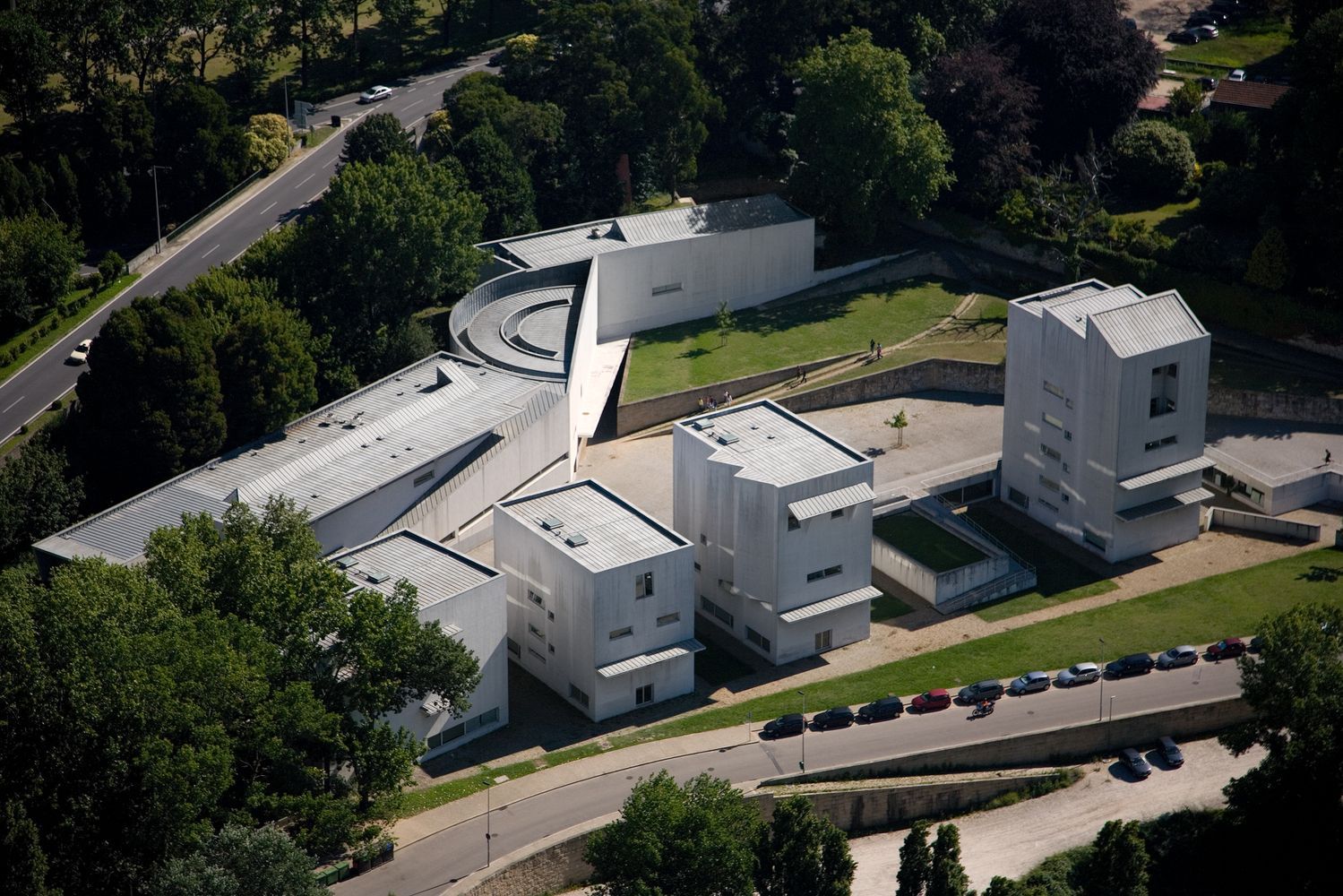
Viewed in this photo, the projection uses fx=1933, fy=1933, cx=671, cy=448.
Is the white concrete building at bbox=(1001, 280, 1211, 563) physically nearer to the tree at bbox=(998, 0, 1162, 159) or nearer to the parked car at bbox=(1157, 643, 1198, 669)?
the parked car at bbox=(1157, 643, 1198, 669)

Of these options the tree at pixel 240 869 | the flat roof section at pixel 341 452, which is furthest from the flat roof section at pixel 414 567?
the tree at pixel 240 869

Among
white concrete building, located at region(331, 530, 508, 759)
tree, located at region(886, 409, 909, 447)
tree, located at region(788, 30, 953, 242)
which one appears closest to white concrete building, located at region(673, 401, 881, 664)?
white concrete building, located at region(331, 530, 508, 759)

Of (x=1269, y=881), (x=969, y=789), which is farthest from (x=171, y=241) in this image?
(x=1269, y=881)

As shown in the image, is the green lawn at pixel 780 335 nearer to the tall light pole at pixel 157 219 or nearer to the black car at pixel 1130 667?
the tall light pole at pixel 157 219

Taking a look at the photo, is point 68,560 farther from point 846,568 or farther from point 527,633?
point 846,568

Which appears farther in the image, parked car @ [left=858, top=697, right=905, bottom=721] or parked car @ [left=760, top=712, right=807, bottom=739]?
parked car @ [left=858, top=697, right=905, bottom=721]

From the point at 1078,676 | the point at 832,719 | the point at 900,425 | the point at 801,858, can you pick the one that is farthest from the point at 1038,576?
the point at 801,858
